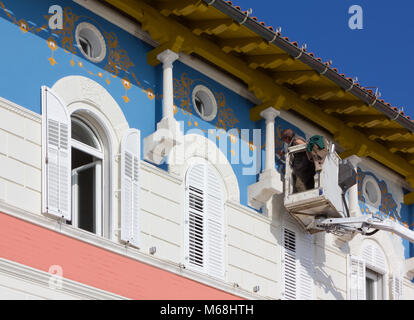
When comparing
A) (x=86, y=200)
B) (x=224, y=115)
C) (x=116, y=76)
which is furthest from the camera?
(x=224, y=115)

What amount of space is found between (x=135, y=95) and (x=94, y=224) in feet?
6.97

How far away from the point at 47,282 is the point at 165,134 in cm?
339

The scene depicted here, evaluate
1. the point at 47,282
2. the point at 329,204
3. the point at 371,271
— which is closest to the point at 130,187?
the point at 47,282

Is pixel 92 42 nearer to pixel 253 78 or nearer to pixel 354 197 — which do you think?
pixel 253 78

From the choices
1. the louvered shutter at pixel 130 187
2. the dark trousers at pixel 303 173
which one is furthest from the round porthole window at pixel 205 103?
the louvered shutter at pixel 130 187

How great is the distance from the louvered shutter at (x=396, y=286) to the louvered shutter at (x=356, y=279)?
2.94 feet

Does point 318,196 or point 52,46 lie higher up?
point 52,46

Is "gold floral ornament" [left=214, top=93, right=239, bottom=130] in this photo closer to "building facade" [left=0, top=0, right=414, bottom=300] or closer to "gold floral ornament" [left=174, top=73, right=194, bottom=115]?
"building facade" [left=0, top=0, right=414, bottom=300]

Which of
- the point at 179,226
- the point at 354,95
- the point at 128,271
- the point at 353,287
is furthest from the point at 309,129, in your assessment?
the point at 128,271

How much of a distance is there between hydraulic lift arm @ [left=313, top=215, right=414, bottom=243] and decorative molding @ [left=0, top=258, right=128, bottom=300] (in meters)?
4.77

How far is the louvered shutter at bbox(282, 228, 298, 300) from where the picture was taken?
69.5 ft

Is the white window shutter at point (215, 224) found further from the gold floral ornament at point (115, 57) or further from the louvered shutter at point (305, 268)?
the gold floral ornament at point (115, 57)

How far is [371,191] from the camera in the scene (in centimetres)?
2416

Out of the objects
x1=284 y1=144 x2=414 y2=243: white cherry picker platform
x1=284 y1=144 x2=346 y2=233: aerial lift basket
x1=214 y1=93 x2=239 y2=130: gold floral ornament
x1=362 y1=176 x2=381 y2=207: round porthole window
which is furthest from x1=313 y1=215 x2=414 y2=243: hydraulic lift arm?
x1=214 y1=93 x2=239 y2=130: gold floral ornament
